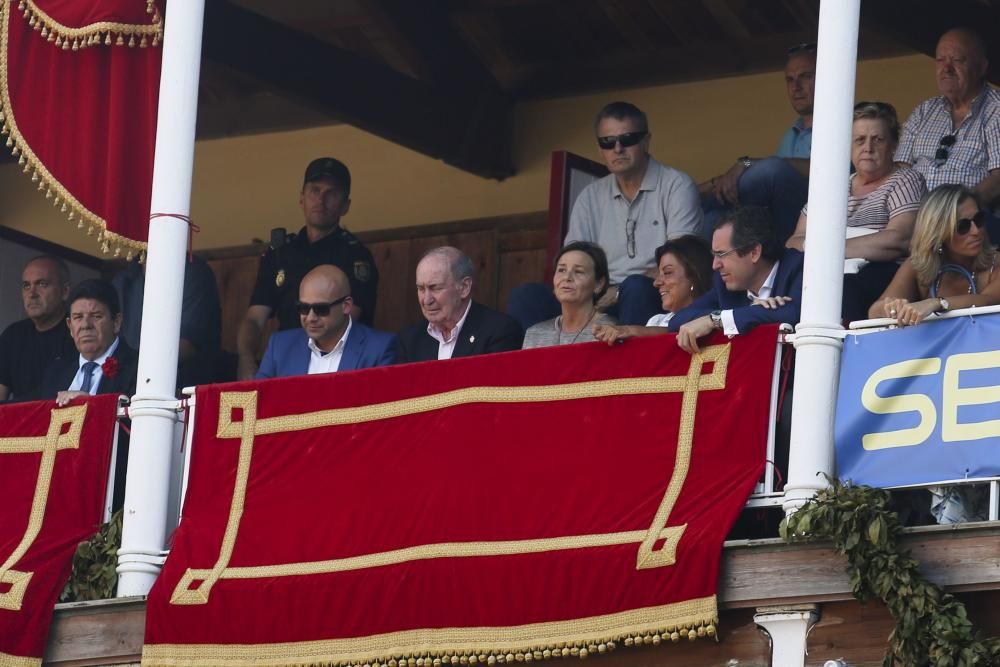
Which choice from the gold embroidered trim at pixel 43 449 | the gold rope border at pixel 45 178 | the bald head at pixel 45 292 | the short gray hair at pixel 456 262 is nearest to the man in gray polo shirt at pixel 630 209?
the short gray hair at pixel 456 262

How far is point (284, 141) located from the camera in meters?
13.8

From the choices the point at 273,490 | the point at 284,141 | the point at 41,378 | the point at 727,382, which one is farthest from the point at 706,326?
the point at 284,141

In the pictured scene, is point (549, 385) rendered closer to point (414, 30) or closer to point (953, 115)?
point (953, 115)

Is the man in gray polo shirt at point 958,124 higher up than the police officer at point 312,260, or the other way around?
the man in gray polo shirt at point 958,124

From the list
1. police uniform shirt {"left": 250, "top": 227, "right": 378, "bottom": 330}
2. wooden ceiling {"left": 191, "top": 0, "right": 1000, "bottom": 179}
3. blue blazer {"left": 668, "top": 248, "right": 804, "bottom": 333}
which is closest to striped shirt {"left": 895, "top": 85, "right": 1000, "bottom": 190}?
blue blazer {"left": 668, "top": 248, "right": 804, "bottom": 333}

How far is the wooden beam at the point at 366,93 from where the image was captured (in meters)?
11.4

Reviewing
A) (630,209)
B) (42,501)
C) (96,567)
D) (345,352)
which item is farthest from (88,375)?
(630,209)

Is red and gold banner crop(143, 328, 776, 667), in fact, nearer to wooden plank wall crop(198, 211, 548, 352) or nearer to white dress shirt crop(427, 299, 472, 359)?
white dress shirt crop(427, 299, 472, 359)

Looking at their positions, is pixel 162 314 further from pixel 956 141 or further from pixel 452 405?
pixel 956 141

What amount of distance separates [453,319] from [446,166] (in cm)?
395

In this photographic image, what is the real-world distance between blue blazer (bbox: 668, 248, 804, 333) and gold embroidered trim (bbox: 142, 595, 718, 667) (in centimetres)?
109

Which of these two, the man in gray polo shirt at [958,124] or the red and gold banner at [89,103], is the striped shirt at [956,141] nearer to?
the man in gray polo shirt at [958,124]

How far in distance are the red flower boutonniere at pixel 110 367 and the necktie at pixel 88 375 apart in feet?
0.60

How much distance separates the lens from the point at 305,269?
11.1m
